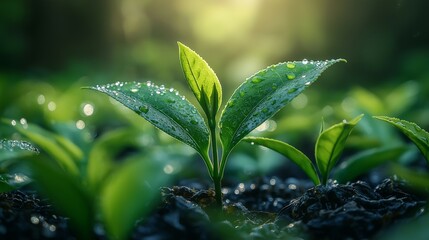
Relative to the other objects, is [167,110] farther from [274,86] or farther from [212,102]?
[274,86]

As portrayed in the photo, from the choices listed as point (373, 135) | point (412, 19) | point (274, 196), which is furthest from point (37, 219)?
point (412, 19)

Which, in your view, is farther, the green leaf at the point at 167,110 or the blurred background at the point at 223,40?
the blurred background at the point at 223,40

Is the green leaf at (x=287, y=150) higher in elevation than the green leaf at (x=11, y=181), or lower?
higher

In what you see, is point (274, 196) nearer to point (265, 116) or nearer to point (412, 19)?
point (265, 116)

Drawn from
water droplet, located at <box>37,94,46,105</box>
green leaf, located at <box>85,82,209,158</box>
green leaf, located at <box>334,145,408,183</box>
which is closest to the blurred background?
water droplet, located at <box>37,94,46,105</box>

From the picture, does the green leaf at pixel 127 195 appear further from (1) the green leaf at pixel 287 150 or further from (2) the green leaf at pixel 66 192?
(1) the green leaf at pixel 287 150

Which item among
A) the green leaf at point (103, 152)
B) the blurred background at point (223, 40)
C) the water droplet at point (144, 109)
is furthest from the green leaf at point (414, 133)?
the blurred background at point (223, 40)

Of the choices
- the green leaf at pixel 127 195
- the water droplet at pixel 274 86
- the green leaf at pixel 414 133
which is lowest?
the green leaf at pixel 127 195
